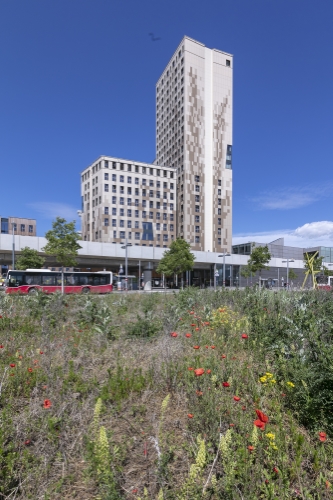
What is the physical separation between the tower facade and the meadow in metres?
57.8

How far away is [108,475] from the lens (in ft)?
5.85

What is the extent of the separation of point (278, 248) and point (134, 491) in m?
79.8

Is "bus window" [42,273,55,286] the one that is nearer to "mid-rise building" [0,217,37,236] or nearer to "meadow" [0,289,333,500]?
"meadow" [0,289,333,500]

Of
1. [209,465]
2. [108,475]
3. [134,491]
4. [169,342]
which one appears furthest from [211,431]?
[169,342]

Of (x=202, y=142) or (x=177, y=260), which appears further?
(x=202, y=142)

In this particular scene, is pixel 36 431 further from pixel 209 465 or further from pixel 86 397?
pixel 209 465

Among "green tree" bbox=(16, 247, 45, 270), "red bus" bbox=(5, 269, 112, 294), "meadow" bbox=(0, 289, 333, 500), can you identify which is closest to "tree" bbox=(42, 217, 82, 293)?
"red bus" bbox=(5, 269, 112, 294)

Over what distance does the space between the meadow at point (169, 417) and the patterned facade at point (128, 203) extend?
55.6 metres

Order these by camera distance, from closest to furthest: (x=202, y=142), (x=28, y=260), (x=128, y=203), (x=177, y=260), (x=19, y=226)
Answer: (x=28, y=260) < (x=177, y=260) < (x=128, y=203) < (x=202, y=142) < (x=19, y=226)

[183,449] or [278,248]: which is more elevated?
[278,248]

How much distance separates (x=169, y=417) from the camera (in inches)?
109

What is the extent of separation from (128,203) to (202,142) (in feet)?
70.6

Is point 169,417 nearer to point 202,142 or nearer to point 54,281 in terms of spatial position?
point 54,281

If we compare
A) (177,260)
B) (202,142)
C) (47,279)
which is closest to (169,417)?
(47,279)
